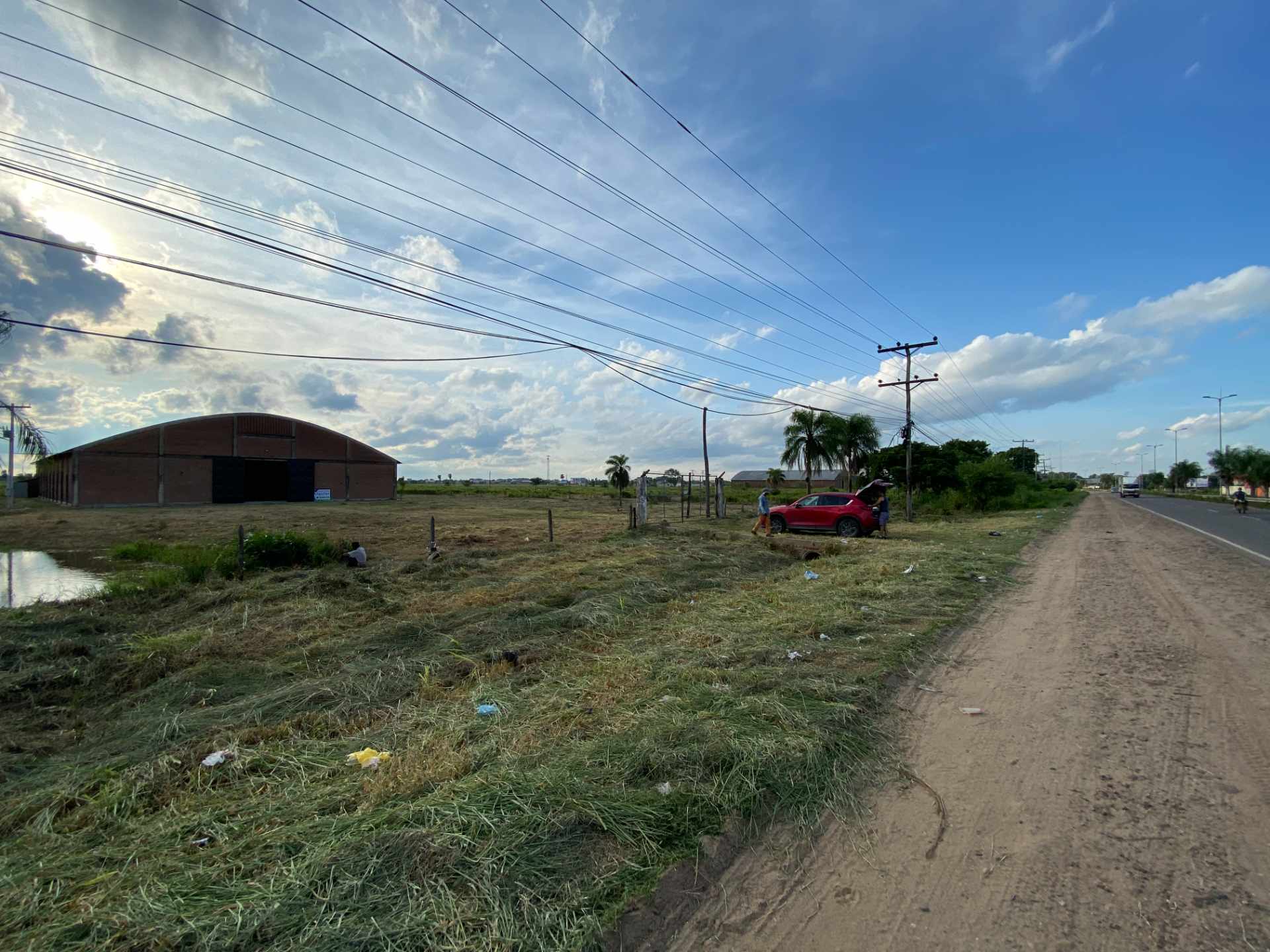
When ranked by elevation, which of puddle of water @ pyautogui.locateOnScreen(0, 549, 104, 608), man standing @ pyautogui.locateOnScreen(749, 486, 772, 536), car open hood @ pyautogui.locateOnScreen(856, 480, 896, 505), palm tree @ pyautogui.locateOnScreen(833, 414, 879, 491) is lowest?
puddle of water @ pyautogui.locateOnScreen(0, 549, 104, 608)

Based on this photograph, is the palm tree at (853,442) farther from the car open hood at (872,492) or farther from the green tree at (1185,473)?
the green tree at (1185,473)

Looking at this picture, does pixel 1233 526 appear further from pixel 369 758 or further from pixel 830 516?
pixel 369 758

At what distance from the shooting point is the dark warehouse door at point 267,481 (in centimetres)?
4884

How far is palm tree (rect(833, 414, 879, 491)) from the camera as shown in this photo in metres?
43.7

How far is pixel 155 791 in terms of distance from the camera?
3771 millimetres

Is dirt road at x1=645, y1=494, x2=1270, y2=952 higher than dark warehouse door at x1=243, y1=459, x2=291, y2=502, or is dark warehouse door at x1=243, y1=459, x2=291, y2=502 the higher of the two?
dark warehouse door at x1=243, y1=459, x2=291, y2=502

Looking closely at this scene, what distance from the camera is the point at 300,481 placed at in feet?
162

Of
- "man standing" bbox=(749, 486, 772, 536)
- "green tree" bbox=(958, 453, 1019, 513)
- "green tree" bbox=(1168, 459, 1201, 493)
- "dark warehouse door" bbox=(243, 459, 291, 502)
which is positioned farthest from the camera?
"green tree" bbox=(1168, 459, 1201, 493)

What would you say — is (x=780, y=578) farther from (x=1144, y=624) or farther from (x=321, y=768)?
(x=321, y=768)

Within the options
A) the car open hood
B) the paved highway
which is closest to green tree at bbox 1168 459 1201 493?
the paved highway

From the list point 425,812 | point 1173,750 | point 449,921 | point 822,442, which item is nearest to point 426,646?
point 425,812

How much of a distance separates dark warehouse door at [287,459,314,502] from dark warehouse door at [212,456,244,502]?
345cm

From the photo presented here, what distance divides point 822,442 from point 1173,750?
3964 centimetres

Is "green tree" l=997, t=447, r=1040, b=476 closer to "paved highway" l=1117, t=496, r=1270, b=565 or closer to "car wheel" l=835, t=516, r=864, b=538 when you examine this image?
"paved highway" l=1117, t=496, r=1270, b=565
